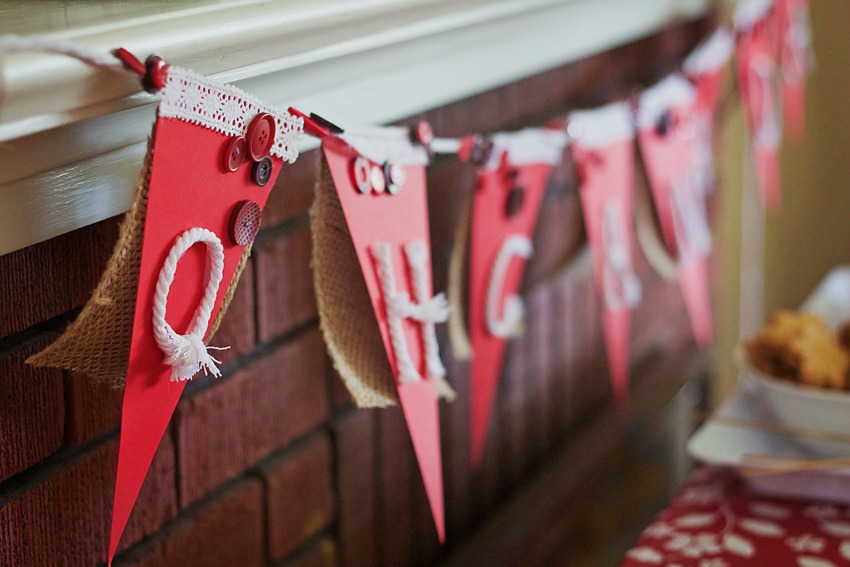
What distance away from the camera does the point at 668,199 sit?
3.61 feet

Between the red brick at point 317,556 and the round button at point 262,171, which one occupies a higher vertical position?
the round button at point 262,171

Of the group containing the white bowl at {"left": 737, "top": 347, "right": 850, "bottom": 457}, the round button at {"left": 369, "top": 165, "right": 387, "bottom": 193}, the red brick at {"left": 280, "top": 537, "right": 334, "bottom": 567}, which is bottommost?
the red brick at {"left": 280, "top": 537, "right": 334, "bottom": 567}

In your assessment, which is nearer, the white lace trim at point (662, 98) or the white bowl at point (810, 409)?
the white bowl at point (810, 409)

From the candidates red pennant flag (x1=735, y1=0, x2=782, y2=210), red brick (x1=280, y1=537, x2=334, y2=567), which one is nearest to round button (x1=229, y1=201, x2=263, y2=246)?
red brick (x1=280, y1=537, x2=334, y2=567)

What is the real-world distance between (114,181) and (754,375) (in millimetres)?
698

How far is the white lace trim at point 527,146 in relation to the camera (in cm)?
80

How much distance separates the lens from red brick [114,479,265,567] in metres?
0.71

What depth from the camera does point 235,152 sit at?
51cm

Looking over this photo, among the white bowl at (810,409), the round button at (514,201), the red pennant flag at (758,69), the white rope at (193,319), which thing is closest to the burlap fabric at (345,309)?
the white rope at (193,319)

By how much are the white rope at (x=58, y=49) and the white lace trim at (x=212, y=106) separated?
3 centimetres

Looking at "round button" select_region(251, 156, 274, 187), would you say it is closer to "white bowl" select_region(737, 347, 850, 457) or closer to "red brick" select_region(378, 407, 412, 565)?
"red brick" select_region(378, 407, 412, 565)

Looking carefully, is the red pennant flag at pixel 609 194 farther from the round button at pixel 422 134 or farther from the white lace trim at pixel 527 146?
the round button at pixel 422 134

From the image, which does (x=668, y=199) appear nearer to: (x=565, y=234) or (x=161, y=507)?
(x=565, y=234)

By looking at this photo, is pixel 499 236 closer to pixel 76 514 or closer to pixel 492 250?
pixel 492 250
